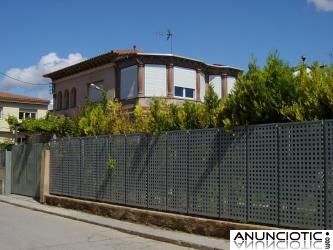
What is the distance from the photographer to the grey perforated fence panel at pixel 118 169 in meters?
15.5

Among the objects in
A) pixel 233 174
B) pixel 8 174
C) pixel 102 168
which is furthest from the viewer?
pixel 8 174

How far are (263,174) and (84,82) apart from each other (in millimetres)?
34509

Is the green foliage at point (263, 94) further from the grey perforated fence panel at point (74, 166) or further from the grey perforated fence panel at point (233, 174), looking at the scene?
the grey perforated fence panel at point (74, 166)

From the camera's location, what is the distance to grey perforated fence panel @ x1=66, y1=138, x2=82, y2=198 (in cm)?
1802

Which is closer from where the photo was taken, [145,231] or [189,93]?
[145,231]

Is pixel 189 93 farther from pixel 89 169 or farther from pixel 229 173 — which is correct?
pixel 229 173

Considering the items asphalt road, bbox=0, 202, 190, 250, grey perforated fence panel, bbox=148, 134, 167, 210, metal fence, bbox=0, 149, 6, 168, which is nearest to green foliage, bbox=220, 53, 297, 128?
grey perforated fence panel, bbox=148, 134, 167, 210

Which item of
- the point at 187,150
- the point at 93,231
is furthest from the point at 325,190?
the point at 93,231

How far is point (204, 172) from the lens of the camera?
1248 centimetres

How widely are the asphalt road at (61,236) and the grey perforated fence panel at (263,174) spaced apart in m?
1.79

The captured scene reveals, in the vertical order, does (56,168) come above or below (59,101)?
below

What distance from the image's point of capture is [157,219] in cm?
1358

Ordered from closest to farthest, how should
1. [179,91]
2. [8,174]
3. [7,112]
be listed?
1. [8,174]
2. [179,91]
3. [7,112]

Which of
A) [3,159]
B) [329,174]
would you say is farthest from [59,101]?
[329,174]
